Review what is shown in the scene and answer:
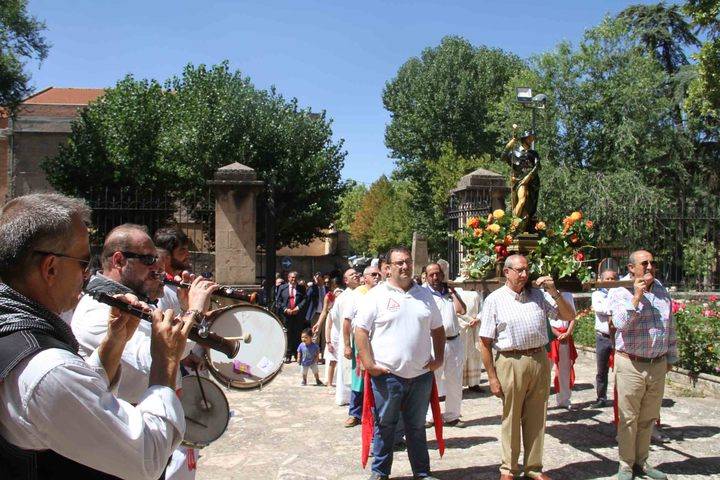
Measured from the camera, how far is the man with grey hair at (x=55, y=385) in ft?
5.60

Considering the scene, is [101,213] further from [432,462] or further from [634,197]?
[634,197]

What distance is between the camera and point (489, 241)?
293 inches

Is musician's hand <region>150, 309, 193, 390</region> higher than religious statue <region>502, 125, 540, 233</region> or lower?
lower

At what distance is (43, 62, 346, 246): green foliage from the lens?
24.2 meters

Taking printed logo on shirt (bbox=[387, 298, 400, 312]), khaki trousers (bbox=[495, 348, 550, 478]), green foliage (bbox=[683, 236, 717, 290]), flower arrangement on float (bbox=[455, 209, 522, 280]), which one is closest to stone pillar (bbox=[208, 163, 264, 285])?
flower arrangement on float (bbox=[455, 209, 522, 280])

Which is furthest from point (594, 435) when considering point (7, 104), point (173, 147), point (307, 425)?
point (7, 104)

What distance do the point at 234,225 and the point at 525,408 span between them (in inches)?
300

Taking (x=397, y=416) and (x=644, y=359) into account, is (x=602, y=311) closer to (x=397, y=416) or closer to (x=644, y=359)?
(x=644, y=359)

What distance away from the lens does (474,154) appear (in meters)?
41.0

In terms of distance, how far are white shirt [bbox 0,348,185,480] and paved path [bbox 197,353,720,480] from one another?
14.9 ft

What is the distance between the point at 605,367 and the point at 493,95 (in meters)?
33.9

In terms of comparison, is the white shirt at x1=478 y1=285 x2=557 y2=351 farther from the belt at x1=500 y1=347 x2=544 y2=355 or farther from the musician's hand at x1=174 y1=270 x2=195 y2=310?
the musician's hand at x1=174 y1=270 x2=195 y2=310

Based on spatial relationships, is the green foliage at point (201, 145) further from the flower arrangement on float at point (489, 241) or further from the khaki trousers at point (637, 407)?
the khaki trousers at point (637, 407)


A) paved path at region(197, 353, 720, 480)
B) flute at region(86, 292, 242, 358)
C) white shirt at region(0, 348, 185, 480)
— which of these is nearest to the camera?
white shirt at region(0, 348, 185, 480)
